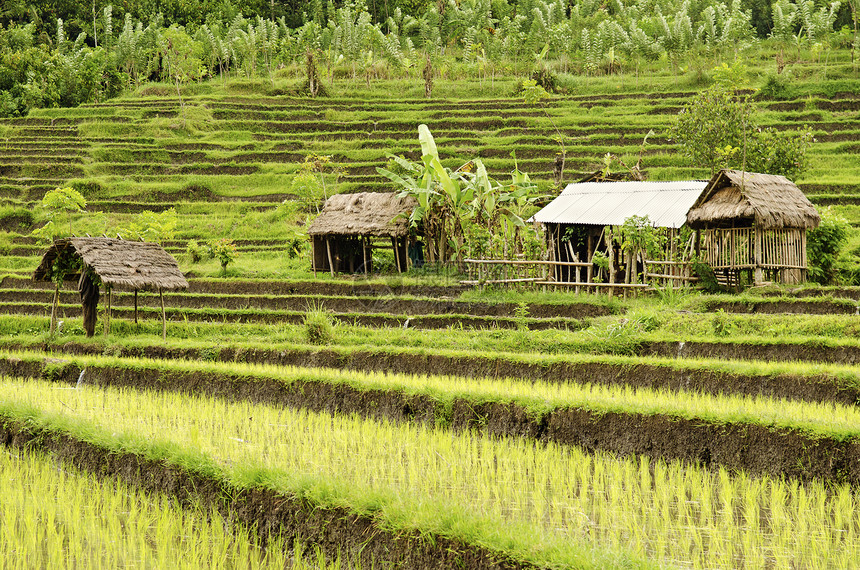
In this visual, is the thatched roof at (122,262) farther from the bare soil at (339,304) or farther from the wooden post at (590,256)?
the wooden post at (590,256)

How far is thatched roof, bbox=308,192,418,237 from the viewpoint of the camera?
64.2 feet

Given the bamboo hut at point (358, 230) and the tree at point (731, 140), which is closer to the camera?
the bamboo hut at point (358, 230)

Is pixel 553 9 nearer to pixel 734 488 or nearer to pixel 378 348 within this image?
pixel 378 348

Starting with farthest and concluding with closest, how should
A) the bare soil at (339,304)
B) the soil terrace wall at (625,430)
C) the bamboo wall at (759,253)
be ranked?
the bamboo wall at (759,253), the bare soil at (339,304), the soil terrace wall at (625,430)

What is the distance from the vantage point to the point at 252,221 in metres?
28.4

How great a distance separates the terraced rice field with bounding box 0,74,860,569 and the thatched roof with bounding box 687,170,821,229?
6.13 ft

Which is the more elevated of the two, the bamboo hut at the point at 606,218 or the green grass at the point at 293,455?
the bamboo hut at the point at 606,218

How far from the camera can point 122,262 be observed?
14719 mm

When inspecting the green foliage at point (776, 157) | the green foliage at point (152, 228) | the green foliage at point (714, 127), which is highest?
the green foliage at point (714, 127)

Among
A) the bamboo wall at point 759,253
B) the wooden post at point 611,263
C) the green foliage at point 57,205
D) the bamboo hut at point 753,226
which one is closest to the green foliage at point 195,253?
the green foliage at point 57,205

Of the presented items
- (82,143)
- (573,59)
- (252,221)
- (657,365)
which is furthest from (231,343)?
(573,59)

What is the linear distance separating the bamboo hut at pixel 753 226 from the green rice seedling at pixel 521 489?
973cm

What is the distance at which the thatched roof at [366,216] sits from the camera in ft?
64.2

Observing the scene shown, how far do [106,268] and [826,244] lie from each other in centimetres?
1418
